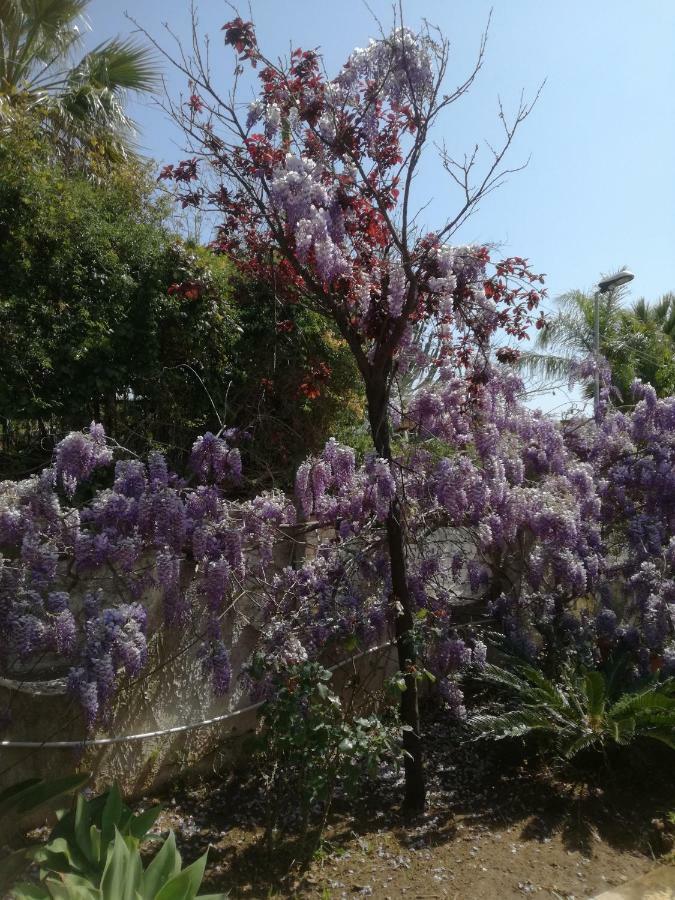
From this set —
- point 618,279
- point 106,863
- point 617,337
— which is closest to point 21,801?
point 106,863

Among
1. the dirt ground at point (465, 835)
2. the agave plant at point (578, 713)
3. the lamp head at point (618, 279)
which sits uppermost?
the lamp head at point (618, 279)

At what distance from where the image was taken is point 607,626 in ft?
17.8

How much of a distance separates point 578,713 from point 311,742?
6.35 ft

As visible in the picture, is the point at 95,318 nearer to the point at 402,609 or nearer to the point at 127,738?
the point at 127,738

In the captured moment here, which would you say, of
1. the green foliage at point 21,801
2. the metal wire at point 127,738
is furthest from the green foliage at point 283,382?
the green foliage at point 21,801

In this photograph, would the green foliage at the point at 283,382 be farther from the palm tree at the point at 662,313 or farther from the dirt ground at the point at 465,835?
the palm tree at the point at 662,313

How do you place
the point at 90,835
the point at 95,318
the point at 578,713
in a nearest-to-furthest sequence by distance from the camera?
the point at 90,835
the point at 578,713
the point at 95,318

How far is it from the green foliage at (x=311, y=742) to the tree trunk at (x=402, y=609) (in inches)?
21.6

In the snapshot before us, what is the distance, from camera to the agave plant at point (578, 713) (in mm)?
4332

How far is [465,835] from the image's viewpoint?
13.3 ft

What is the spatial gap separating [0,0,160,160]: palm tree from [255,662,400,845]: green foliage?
816cm

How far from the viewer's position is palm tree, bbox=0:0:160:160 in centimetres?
986

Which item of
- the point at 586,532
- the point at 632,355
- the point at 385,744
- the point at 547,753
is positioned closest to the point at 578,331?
the point at 632,355

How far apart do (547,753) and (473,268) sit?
3.13 m
